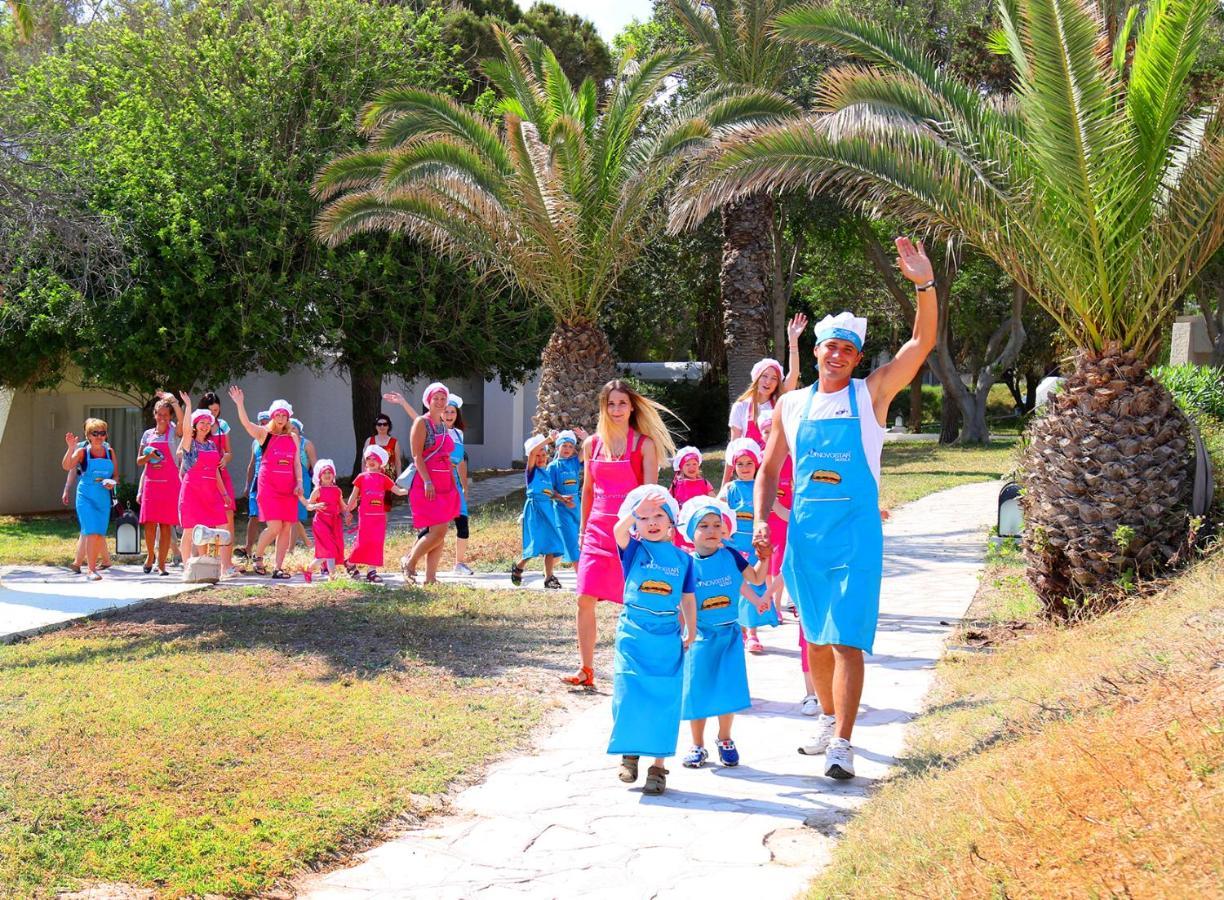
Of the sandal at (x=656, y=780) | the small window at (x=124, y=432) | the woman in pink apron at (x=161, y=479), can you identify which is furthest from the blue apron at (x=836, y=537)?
the small window at (x=124, y=432)

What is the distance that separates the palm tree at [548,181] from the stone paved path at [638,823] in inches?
341

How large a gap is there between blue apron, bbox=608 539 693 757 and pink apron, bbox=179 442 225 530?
7157mm

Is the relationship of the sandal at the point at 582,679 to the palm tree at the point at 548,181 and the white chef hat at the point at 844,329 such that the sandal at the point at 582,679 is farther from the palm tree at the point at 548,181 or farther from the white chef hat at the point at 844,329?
the palm tree at the point at 548,181

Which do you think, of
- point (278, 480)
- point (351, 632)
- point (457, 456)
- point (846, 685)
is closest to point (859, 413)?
point (846, 685)

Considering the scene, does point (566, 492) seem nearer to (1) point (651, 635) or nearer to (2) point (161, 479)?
(2) point (161, 479)

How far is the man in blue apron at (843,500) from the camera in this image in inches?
214

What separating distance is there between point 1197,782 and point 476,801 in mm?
2888

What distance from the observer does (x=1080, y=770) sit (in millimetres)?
4156

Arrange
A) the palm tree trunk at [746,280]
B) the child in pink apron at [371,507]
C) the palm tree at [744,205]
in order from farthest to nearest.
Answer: the palm tree trunk at [746,280], the palm tree at [744,205], the child in pink apron at [371,507]

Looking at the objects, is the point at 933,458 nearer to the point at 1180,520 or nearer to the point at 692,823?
the point at 1180,520

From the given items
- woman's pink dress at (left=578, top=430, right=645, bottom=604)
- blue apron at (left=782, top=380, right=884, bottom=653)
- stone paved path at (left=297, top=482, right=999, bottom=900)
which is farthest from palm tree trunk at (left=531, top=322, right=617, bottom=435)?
blue apron at (left=782, top=380, right=884, bottom=653)

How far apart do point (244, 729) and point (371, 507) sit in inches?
211

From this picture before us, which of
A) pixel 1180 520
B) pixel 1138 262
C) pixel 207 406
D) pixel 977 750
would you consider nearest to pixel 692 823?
pixel 977 750

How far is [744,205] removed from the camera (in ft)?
64.4
